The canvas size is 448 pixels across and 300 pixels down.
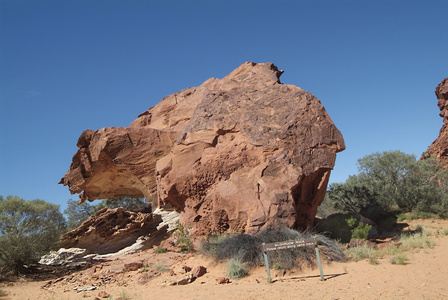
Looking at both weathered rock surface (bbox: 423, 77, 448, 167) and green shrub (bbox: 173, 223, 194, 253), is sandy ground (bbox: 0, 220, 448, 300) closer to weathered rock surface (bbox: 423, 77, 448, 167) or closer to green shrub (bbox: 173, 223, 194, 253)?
green shrub (bbox: 173, 223, 194, 253)

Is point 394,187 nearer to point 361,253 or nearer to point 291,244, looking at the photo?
point 361,253

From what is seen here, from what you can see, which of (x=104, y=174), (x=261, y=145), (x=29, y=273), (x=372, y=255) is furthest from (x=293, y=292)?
(x=104, y=174)

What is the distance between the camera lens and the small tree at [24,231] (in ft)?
40.0

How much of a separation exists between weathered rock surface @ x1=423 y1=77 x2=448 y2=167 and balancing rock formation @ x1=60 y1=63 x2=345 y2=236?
22.5 meters

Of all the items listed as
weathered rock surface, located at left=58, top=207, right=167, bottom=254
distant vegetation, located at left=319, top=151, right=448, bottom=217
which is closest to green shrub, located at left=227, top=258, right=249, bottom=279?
weathered rock surface, located at left=58, top=207, right=167, bottom=254

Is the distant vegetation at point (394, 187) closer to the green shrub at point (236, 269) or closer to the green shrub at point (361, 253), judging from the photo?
the green shrub at point (361, 253)

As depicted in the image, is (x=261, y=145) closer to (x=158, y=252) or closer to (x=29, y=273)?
(x=158, y=252)

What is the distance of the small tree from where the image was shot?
12.2 metres

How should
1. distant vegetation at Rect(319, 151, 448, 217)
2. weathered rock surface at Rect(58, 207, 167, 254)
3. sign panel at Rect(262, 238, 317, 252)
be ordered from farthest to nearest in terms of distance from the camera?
distant vegetation at Rect(319, 151, 448, 217), weathered rock surface at Rect(58, 207, 167, 254), sign panel at Rect(262, 238, 317, 252)

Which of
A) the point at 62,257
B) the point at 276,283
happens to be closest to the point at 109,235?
the point at 62,257

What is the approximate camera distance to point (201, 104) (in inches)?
551

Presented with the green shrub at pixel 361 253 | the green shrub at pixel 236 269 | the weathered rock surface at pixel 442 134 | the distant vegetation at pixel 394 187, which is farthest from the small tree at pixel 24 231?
the weathered rock surface at pixel 442 134

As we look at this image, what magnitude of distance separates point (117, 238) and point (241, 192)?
737cm

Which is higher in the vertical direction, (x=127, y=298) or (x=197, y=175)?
(x=197, y=175)
